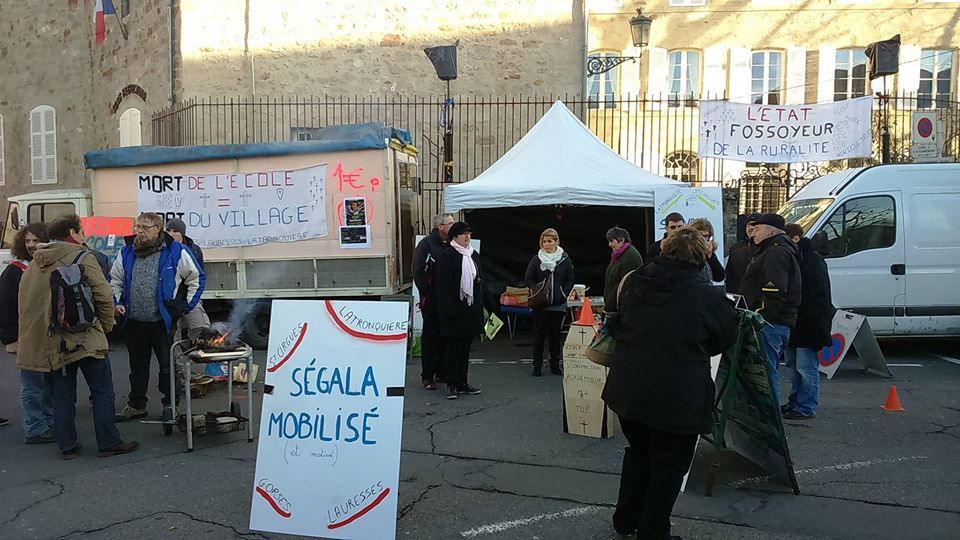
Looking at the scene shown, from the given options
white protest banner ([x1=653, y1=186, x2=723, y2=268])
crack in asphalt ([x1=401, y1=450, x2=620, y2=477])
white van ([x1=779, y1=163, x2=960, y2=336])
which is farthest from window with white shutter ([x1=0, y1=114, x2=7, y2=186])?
white van ([x1=779, y1=163, x2=960, y2=336])

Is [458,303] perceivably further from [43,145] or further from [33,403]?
[43,145]

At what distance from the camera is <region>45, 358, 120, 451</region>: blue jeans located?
527 cm

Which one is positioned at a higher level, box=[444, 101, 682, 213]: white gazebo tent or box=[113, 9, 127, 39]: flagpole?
box=[113, 9, 127, 39]: flagpole

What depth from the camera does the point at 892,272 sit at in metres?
8.91

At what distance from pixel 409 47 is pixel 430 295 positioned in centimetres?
973

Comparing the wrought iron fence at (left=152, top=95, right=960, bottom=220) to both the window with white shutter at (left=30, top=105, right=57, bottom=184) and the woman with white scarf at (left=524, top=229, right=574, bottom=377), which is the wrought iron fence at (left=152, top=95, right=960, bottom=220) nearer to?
the window with white shutter at (left=30, top=105, right=57, bottom=184)

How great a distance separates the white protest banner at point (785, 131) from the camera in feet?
35.4

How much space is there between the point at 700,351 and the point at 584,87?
1276cm

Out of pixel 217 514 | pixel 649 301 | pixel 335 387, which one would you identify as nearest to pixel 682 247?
pixel 649 301

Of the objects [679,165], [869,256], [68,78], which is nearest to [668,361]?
[869,256]

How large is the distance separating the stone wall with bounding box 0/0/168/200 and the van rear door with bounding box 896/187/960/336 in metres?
14.1

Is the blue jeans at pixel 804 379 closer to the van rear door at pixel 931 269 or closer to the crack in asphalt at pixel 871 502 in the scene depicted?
the crack in asphalt at pixel 871 502

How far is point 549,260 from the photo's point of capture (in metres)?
8.18

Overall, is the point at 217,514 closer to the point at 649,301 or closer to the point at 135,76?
the point at 649,301
